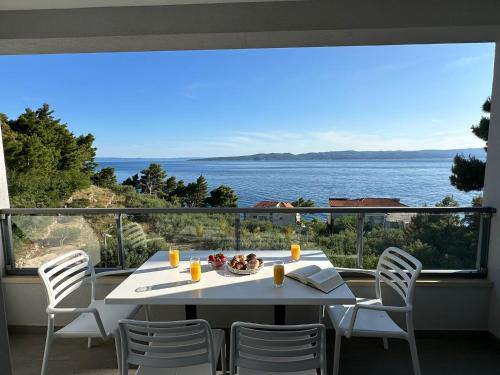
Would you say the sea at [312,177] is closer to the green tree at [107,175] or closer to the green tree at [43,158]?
the green tree at [107,175]

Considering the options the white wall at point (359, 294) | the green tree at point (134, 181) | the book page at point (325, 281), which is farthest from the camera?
the green tree at point (134, 181)

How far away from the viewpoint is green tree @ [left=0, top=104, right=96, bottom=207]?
13.2ft

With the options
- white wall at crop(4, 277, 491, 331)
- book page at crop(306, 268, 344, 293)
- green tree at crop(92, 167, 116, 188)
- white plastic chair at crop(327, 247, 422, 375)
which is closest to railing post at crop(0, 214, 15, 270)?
white wall at crop(4, 277, 491, 331)

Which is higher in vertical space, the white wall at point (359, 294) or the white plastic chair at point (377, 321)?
the white plastic chair at point (377, 321)

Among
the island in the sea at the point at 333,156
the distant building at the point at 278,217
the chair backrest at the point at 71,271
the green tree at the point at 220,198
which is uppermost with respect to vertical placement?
the island in the sea at the point at 333,156

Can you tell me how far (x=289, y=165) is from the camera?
20594mm

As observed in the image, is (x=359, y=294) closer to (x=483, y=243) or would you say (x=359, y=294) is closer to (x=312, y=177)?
(x=483, y=243)

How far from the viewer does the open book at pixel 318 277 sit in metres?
1.82

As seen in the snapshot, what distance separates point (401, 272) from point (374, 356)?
840 mm

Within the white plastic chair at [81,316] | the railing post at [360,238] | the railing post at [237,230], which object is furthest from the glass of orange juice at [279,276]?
the railing post at [360,238]

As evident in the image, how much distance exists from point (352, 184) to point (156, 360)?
19632 millimetres

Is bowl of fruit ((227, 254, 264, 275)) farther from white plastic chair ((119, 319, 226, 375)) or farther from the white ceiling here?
the white ceiling

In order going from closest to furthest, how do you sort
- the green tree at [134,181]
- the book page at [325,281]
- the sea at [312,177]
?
the book page at [325,281] < the green tree at [134,181] < the sea at [312,177]

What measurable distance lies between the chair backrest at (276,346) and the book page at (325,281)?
16.6 inches
